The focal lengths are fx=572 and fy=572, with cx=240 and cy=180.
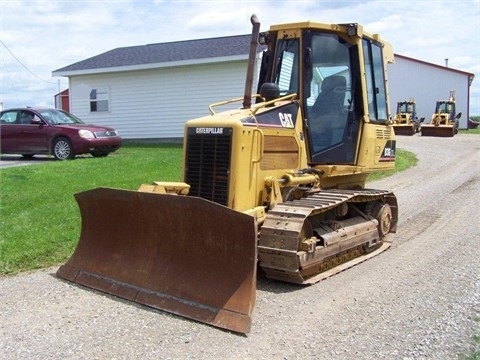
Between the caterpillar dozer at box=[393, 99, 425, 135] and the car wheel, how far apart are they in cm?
2045

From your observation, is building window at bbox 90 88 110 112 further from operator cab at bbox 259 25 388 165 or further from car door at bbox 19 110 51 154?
operator cab at bbox 259 25 388 165

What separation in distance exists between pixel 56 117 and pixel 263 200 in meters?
11.9

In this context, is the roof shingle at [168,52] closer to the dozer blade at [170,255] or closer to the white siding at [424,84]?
the dozer blade at [170,255]

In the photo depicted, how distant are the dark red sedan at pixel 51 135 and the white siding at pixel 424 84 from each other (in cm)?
2913

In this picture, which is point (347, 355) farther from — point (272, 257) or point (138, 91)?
point (138, 91)

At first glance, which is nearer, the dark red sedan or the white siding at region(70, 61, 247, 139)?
the dark red sedan

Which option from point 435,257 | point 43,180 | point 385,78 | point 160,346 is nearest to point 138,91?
point 43,180

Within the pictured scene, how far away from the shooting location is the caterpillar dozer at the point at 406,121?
1255 inches

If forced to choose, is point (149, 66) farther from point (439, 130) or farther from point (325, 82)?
point (439, 130)

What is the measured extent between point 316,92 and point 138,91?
16.8 meters

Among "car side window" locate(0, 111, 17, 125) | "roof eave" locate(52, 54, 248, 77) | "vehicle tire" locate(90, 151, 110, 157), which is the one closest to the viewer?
"vehicle tire" locate(90, 151, 110, 157)

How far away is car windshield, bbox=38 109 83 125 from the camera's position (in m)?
16.4

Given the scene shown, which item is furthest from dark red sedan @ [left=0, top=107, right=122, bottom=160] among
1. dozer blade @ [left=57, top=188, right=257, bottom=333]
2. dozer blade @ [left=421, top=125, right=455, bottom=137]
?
dozer blade @ [left=421, top=125, right=455, bottom=137]

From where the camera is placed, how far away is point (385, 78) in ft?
26.7
